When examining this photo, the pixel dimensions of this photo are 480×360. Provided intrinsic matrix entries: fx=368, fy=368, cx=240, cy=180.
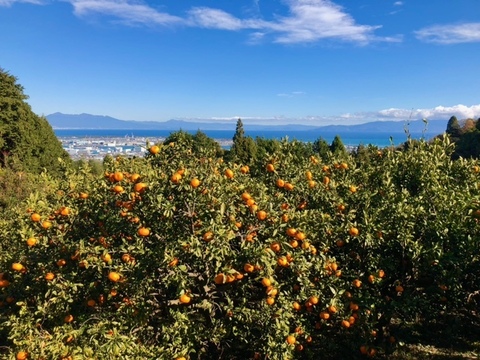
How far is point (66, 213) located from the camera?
15.5ft

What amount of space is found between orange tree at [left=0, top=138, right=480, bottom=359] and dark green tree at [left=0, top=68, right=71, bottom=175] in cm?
2194

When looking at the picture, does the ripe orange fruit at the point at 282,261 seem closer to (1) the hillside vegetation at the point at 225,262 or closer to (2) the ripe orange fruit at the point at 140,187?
(1) the hillside vegetation at the point at 225,262

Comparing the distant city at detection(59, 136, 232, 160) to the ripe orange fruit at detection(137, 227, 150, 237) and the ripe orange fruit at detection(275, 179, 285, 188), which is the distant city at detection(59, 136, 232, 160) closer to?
the ripe orange fruit at detection(137, 227, 150, 237)

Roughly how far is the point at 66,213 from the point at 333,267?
3446mm

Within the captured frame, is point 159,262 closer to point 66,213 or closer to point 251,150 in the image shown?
point 66,213

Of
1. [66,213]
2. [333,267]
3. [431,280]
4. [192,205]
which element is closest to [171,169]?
[192,205]

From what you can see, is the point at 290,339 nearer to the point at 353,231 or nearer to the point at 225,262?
the point at 225,262

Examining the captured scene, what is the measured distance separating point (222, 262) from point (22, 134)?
26.6 meters

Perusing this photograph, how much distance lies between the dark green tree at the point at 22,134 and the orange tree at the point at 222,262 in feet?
72.0

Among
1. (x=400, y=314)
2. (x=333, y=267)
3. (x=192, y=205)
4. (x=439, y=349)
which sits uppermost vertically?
(x=192, y=205)

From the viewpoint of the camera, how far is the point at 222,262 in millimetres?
4336

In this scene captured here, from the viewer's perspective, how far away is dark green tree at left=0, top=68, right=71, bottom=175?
25.4 m

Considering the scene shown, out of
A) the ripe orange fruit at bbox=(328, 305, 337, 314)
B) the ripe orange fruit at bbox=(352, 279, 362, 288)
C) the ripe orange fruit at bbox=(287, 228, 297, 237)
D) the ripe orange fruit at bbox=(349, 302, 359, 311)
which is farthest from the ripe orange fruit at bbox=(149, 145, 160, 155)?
the ripe orange fruit at bbox=(349, 302, 359, 311)

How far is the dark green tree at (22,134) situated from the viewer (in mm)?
25375
